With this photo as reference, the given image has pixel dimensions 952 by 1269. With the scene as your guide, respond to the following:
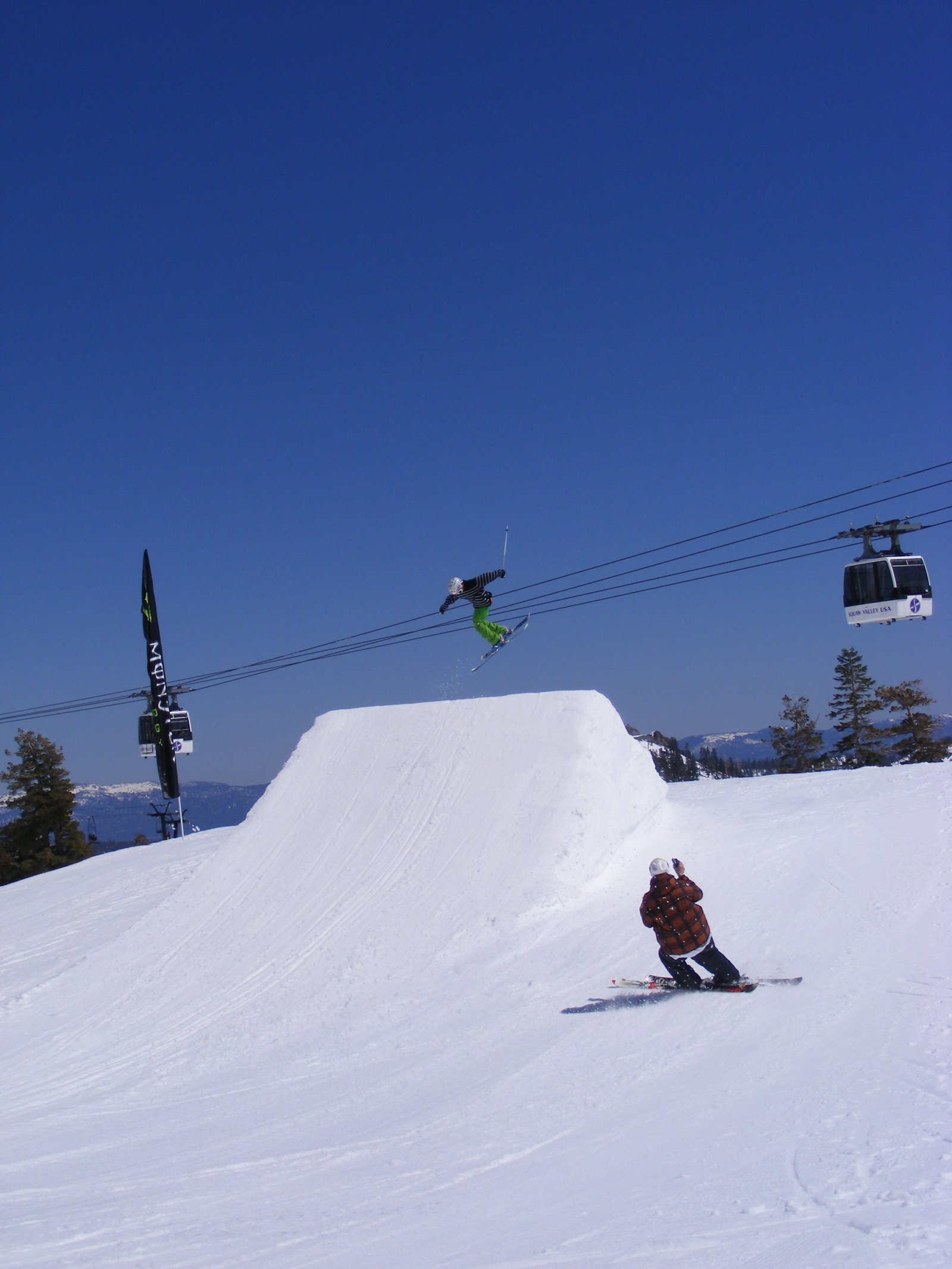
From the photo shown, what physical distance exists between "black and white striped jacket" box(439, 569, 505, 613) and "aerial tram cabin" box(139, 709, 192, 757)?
15.6 meters

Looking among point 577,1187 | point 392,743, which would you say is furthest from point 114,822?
point 577,1187

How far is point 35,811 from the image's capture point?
4444 cm

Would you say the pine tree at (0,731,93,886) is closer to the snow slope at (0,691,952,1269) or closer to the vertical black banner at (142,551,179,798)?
the vertical black banner at (142,551,179,798)

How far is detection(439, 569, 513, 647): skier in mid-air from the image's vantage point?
16.5 meters

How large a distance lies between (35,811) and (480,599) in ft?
116

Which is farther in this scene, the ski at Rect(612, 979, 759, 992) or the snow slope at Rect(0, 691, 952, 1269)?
the ski at Rect(612, 979, 759, 992)

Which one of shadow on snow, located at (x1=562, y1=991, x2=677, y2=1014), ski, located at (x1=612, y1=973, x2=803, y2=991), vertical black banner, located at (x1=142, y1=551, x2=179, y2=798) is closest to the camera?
ski, located at (x1=612, y1=973, x2=803, y2=991)

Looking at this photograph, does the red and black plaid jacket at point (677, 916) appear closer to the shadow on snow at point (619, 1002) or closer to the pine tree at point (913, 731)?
the shadow on snow at point (619, 1002)

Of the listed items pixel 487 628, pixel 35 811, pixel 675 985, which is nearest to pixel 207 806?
pixel 35 811

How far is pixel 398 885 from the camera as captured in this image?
13883mm

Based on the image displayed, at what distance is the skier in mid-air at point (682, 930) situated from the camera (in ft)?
27.4

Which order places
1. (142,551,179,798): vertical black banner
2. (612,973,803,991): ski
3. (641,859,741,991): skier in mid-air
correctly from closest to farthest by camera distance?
(612,973,803,991): ski, (641,859,741,991): skier in mid-air, (142,551,179,798): vertical black banner

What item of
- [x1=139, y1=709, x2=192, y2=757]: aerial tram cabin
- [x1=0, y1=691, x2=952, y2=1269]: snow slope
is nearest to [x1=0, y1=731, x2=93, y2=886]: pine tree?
[x1=139, y1=709, x2=192, y2=757]: aerial tram cabin

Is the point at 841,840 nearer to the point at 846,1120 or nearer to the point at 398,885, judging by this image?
the point at 398,885
